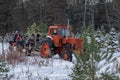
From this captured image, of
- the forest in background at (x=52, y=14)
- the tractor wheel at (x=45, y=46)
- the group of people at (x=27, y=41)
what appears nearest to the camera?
the tractor wheel at (x=45, y=46)

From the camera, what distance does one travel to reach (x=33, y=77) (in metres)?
11.6

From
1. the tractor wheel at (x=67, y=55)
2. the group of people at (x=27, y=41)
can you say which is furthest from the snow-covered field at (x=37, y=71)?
the group of people at (x=27, y=41)

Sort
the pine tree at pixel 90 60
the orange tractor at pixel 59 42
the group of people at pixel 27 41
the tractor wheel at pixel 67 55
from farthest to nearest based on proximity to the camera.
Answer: the group of people at pixel 27 41
the orange tractor at pixel 59 42
the tractor wheel at pixel 67 55
the pine tree at pixel 90 60

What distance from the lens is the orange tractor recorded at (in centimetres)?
1845

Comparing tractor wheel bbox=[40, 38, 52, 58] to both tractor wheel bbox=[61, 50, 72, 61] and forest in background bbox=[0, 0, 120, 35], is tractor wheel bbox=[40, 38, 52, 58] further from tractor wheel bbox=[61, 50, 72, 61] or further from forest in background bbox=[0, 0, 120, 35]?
forest in background bbox=[0, 0, 120, 35]

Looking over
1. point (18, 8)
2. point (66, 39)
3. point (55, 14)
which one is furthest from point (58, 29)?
point (18, 8)

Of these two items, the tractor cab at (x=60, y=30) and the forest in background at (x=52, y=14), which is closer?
the tractor cab at (x=60, y=30)

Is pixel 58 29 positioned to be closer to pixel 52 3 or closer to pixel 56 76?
pixel 56 76

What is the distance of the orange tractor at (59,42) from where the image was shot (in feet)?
60.5

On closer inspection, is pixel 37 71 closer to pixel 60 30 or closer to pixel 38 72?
pixel 38 72

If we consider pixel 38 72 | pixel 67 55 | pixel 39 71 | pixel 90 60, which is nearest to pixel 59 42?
pixel 67 55

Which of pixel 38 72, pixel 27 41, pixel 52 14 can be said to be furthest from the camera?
pixel 52 14

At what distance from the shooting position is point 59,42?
19344 mm

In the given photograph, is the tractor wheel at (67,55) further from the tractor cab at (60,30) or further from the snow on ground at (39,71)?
the snow on ground at (39,71)
